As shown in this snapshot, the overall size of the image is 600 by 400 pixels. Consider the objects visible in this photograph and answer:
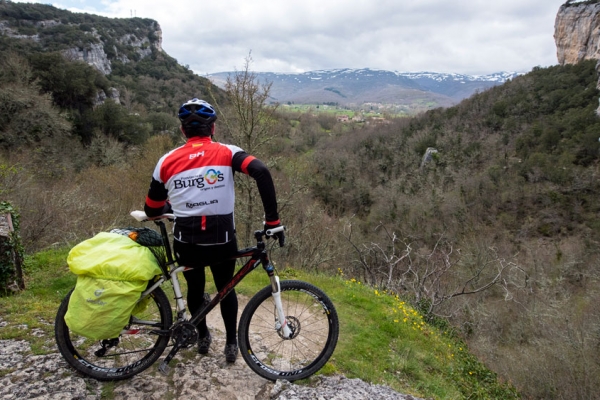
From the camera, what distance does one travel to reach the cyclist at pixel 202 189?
2740 mm

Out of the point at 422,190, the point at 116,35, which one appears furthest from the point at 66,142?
the point at 116,35

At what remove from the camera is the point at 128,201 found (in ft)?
54.0

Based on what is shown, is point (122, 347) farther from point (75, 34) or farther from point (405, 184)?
point (75, 34)

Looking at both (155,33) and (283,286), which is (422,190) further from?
(155,33)

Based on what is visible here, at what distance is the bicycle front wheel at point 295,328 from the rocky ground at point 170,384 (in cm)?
16

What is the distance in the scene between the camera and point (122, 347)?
3268 mm

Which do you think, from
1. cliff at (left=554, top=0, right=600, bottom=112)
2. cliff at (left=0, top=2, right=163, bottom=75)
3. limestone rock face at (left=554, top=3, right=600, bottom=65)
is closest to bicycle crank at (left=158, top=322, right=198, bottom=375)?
cliff at (left=0, top=2, right=163, bottom=75)

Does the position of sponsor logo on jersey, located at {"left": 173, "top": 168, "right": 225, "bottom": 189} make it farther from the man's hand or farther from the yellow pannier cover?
the yellow pannier cover

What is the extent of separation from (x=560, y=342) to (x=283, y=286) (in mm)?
14223

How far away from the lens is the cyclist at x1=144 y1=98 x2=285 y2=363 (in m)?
2.74

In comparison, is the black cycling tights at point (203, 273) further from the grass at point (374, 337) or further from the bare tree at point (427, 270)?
the bare tree at point (427, 270)

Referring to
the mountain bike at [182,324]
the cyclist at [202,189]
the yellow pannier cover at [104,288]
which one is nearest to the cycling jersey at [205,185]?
Result: the cyclist at [202,189]

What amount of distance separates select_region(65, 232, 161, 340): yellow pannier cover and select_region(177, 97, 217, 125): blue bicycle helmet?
45.5 inches

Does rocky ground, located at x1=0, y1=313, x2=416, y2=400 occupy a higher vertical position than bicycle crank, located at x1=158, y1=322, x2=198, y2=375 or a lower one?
lower
